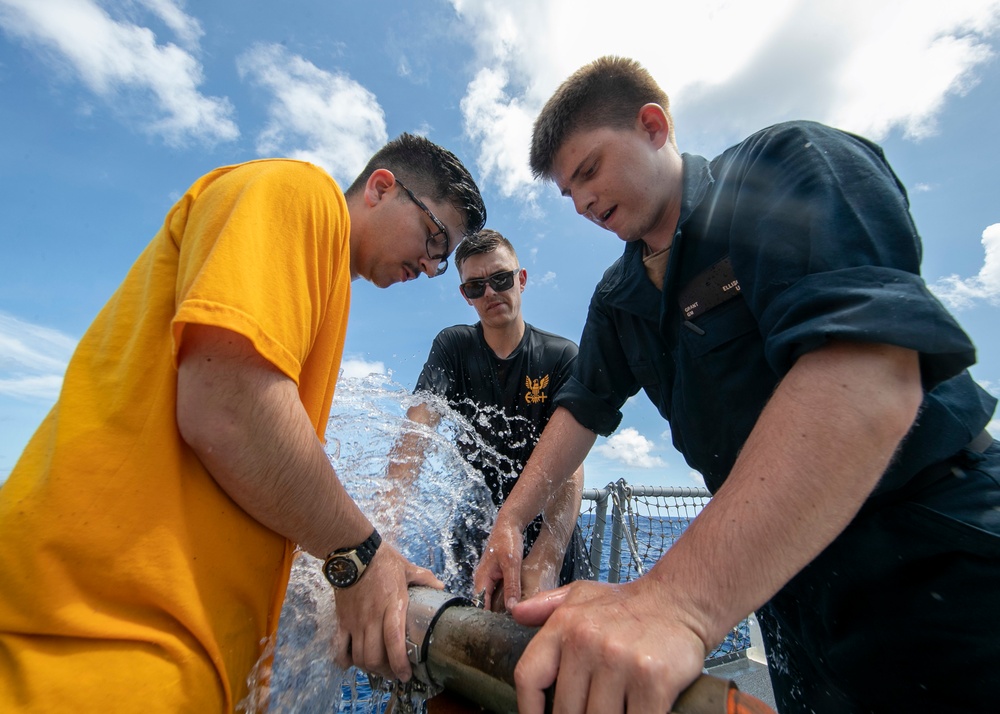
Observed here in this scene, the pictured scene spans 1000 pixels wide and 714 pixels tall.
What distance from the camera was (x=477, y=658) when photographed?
0.97 metres

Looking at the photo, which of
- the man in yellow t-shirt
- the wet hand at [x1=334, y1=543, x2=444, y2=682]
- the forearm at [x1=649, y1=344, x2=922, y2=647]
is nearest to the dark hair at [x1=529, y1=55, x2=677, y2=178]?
the man in yellow t-shirt

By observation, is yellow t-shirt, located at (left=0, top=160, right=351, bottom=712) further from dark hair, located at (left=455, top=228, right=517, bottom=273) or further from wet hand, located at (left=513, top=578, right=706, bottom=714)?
dark hair, located at (left=455, top=228, right=517, bottom=273)

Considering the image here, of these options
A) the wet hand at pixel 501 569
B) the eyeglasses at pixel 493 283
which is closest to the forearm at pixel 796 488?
the wet hand at pixel 501 569

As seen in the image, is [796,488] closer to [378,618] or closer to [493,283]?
[378,618]

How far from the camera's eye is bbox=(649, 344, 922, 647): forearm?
33.8 inches

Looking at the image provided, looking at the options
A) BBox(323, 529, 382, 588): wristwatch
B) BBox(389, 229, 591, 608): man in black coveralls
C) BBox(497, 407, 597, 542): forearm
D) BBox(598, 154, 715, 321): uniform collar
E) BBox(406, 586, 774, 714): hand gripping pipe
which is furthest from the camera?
BBox(389, 229, 591, 608): man in black coveralls

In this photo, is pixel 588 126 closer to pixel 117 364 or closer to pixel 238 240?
pixel 238 240

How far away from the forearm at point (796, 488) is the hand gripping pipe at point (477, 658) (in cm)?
14

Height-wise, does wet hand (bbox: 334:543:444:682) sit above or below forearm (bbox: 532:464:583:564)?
below

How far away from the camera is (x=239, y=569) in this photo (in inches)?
46.9

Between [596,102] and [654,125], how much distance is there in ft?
0.93

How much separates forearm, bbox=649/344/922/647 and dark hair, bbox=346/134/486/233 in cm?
180

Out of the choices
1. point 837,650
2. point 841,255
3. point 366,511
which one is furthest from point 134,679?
point 837,650

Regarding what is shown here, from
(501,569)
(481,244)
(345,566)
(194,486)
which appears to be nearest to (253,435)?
(194,486)
